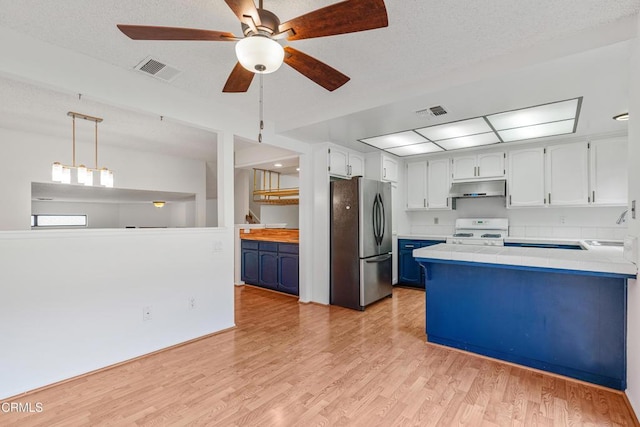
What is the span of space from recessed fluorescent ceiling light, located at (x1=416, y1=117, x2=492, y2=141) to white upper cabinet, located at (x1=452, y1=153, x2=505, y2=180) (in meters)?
1.21

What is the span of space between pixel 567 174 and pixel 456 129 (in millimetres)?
1936

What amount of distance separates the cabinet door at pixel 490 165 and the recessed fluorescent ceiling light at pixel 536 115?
4.12ft

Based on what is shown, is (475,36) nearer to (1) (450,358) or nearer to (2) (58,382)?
(1) (450,358)

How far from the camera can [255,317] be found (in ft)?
12.3


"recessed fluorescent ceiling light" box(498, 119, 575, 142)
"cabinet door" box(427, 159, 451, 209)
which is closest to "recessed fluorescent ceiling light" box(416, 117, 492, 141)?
"recessed fluorescent ceiling light" box(498, 119, 575, 142)

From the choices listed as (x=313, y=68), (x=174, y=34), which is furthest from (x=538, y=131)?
(x=174, y=34)

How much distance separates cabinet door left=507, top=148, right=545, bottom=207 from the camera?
172 inches

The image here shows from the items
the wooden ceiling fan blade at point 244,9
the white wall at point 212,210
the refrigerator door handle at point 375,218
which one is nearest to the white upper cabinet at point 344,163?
the refrigerator door handle at point 375,218

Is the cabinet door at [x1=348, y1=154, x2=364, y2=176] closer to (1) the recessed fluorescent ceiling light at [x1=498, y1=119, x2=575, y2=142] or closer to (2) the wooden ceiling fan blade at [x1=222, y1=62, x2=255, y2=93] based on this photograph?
(1) the recessed fluorescent ceiling light at [x1=498, y1=119, x2=575, y2=142]

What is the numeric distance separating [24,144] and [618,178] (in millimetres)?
7375

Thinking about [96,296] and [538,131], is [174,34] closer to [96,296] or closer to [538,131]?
[96,296]

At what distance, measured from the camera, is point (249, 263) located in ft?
17.6

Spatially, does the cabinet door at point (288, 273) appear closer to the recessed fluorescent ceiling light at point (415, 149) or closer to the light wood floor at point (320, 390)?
the light wood floor at point (320, 390)

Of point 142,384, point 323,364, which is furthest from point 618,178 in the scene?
point 142,384
